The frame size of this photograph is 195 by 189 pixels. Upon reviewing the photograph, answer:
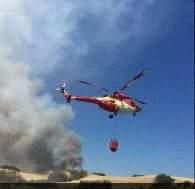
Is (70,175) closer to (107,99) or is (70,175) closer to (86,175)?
(86,175)

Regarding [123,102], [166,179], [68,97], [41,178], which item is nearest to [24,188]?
[68,97]

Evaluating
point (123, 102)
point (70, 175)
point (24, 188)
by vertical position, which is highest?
point (123, 102)

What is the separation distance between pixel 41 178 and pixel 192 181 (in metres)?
35.5

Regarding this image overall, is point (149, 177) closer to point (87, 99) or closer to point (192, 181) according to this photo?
point (192, 181)

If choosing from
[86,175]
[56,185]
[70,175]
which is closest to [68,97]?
[56,185]

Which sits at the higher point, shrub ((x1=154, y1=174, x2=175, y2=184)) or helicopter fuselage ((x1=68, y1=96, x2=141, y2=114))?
helicopter fuselage ((x1=68, y1=96, x2=141, y2=114))

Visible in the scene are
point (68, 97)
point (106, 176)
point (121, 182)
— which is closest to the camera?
point (68, 97)

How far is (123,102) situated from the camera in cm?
7644

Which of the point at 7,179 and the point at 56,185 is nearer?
the point at 56,185

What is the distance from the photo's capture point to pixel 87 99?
74875 mm

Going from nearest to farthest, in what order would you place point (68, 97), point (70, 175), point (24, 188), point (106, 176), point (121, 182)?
point (24, 188)
point (68, 97)
point (121, 182)
point (106, 176)
point (70, 175)

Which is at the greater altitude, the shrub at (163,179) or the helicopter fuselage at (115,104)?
the helicopter fuselage at (115,104)

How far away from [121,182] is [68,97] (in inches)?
676

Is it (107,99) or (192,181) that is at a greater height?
(107,99)
